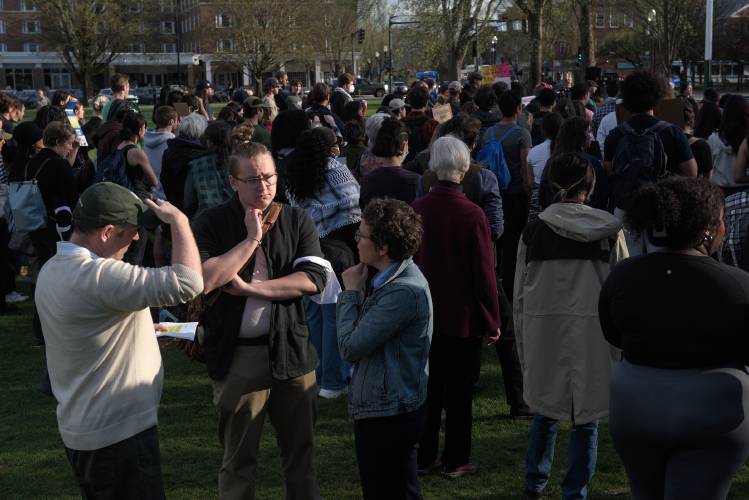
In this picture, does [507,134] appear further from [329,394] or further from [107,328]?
[107,328]

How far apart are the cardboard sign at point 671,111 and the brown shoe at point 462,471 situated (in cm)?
340

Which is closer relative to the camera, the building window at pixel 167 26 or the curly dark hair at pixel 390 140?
the curly dark hair at pixel 390 140

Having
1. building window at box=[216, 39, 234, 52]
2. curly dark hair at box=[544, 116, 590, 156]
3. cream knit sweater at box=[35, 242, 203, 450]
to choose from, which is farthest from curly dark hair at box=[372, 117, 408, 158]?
building window at box=[216, 39, 234, 52]

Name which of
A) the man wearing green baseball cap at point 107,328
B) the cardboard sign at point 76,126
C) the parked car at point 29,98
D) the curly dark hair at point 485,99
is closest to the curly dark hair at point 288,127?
the curly dark hair at point 485,99

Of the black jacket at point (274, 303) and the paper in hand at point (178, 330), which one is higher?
the black jacket at point (274, 303)

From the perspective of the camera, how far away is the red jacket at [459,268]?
498cm

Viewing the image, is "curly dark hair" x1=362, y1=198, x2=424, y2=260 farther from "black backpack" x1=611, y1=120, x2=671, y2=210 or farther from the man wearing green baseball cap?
"black backpack" x1=611, y1=120, x2=671, y2=210

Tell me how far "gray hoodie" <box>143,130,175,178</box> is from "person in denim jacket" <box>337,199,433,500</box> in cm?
571

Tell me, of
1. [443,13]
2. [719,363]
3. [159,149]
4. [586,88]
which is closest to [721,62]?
[443,13]

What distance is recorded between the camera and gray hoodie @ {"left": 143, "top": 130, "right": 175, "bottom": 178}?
9164 mm

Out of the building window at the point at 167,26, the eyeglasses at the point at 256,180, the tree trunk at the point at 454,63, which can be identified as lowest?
the eyeglasses at the point at 256,180

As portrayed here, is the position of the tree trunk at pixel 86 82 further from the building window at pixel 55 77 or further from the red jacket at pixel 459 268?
the red jacket at pixel 459 268

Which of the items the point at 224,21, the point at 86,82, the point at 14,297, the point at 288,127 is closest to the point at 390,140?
the point at 288,127

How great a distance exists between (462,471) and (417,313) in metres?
1.76
